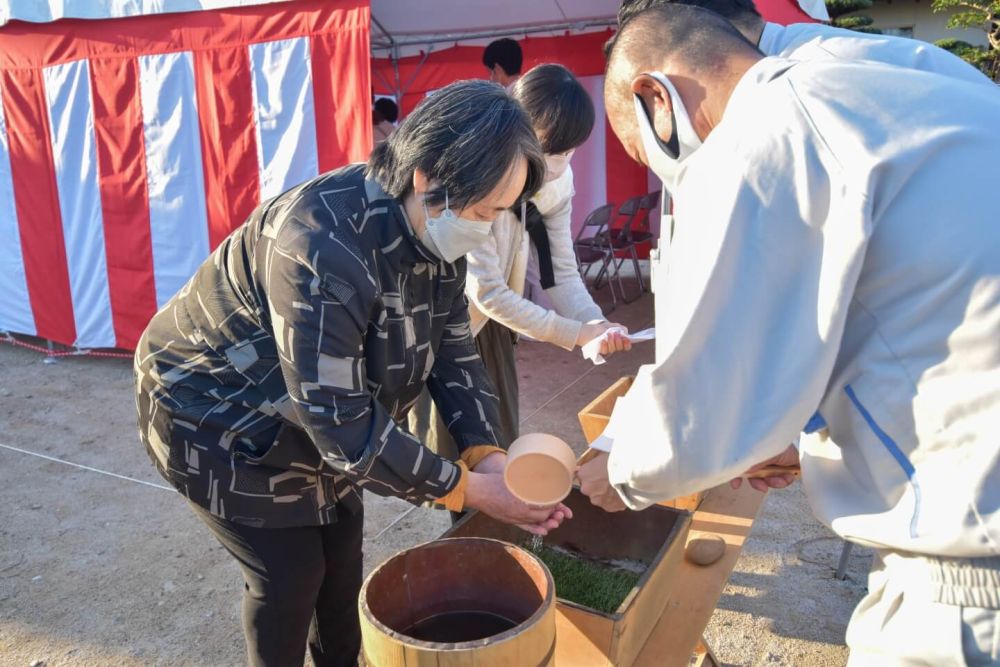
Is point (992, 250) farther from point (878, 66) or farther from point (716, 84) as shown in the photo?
point (716, 84)

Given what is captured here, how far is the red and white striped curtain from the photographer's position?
412cm

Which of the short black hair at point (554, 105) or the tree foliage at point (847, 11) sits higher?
the short black hair at point (554, 105)

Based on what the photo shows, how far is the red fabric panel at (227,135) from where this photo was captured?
4305 millimetres

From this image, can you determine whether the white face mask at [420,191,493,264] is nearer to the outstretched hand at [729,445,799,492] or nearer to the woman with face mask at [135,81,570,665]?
the woman with face mask at [135,81,570,665]

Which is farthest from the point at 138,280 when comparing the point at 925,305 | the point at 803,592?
the point at 925,305

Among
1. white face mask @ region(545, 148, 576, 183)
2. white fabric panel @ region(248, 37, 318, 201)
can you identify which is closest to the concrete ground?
white face mask @ region(545, 148, 576, 183)

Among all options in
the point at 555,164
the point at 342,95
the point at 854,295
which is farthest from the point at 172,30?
the point at 854,295

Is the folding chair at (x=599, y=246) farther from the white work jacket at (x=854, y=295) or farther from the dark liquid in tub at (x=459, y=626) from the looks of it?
the white work jacket at (x=854, y=295)

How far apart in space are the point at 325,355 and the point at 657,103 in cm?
63

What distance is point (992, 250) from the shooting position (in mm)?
738

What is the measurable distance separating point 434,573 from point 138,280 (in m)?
4.24

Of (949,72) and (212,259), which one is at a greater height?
(949,72)

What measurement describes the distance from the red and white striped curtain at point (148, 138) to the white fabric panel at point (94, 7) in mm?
60

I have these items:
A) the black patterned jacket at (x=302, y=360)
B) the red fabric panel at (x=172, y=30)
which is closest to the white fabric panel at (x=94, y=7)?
the red fabric panel at (x=172, y=30)
